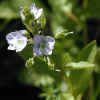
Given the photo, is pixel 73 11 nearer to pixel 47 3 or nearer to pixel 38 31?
pixel 47 3

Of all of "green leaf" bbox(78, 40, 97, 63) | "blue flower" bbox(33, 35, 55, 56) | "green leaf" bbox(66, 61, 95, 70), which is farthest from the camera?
"green leaf" bbox(78, 40, 97, 63)

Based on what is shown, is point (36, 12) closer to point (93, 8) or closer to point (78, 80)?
point (78, 80)

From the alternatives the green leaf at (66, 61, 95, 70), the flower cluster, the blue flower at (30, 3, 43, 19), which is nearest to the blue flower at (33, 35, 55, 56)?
the flower cluster

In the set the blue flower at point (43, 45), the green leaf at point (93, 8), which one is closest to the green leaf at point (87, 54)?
the blue flower at point (43, 45)

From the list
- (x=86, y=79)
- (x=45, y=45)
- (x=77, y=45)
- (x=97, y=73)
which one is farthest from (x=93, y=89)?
(x=45, y=45)

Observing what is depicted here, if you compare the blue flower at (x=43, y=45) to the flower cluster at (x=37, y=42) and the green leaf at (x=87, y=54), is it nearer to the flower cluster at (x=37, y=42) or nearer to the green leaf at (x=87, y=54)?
the flower cluster at (x=37, y=42)

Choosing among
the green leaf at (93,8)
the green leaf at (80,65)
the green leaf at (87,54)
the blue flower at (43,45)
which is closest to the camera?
the blue flower at (43,45)

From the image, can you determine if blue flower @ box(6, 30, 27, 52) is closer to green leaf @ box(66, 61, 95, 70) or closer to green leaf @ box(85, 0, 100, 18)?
green leaf @ box(66, 61, 95, 70)
